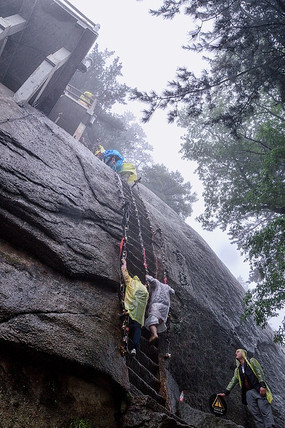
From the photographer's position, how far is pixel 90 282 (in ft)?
17.2

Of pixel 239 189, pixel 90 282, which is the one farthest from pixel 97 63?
pixel 90 282

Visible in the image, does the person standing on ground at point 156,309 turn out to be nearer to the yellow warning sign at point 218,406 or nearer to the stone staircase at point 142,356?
the stone staircase at point 142,356

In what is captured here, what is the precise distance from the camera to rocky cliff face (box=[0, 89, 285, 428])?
11.0 feet

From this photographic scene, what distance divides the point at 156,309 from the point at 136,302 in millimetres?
711

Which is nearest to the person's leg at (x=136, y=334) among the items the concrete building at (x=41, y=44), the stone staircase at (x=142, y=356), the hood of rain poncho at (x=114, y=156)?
the stone staircase at (x=142, y=356)

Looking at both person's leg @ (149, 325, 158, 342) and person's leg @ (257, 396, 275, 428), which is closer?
person's leg @ (257, 396, 275, 428)

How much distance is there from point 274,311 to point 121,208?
5.68m

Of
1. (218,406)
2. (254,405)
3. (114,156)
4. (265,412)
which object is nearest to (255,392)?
(254,405)

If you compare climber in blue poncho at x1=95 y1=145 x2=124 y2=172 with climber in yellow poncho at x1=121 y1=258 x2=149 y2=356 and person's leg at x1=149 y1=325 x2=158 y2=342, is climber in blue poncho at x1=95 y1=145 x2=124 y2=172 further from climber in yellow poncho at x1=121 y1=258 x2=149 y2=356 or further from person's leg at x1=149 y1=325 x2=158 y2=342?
person's leg at x1=149 y1=325 x2=158 y2=342

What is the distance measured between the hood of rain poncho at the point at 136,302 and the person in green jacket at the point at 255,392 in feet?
8.61

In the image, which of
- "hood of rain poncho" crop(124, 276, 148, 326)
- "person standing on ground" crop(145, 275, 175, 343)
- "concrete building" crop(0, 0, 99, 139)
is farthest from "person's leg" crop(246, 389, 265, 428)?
"concrete building" crop(0, 0, 99, 139)

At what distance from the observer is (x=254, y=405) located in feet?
17.0

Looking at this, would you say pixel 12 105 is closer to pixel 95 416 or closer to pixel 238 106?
pixel 238 106

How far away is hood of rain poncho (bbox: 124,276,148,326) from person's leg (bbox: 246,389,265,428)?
2717 millimetres
